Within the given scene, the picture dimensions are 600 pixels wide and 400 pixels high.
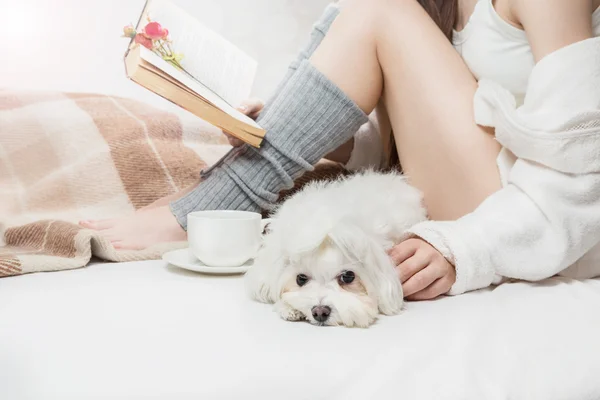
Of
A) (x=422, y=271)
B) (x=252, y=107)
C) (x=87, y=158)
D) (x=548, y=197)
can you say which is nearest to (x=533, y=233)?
(x=548, y=197)

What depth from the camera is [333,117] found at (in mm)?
1030

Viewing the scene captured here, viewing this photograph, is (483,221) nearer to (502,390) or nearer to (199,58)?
(502,390)

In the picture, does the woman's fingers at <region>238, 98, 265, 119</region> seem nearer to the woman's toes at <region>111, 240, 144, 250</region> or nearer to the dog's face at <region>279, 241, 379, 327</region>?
the woman's toes at <region>111, 240, 144, 250</region>

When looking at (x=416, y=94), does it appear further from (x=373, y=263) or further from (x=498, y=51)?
(x=373, y=263)

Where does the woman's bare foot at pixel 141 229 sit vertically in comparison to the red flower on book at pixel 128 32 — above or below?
below

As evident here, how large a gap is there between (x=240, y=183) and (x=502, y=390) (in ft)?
2.04

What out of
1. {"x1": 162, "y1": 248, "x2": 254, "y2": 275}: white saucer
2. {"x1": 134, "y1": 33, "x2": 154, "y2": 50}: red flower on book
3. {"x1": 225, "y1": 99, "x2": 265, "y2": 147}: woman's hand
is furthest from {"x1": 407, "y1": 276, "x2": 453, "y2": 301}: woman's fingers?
{"x1": 134, "y1": 33, "x2": 154, "y2": 50}: red flower on book

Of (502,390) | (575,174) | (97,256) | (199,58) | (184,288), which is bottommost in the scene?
(97,256)

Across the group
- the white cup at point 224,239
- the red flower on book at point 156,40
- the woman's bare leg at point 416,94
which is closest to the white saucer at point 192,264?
the white cup at point 224,239

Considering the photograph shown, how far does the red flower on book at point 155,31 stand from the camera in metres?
1.01

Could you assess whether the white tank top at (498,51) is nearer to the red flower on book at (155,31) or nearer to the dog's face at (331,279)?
the dog's face at (331,279)

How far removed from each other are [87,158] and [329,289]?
0.80 meters

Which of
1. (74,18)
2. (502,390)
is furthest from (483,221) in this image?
(74,18)

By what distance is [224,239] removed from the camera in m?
0.86
